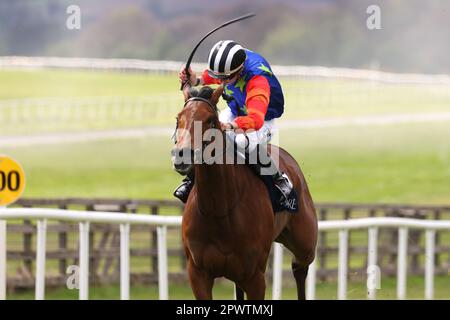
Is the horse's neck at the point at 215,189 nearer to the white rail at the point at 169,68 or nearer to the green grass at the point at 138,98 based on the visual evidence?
the green grass at the point at 138,98

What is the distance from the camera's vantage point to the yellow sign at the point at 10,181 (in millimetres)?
7387

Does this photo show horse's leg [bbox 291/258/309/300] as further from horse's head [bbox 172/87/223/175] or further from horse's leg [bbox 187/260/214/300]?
horse's head [bbox 172/87/223/175]

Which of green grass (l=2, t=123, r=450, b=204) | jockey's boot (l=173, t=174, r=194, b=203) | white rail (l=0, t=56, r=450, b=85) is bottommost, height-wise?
jockey's boot (l=173, t=174, r=194, b=203)

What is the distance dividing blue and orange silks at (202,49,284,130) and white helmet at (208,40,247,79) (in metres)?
0.16

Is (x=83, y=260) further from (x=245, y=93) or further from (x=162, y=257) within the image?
(x=245, y=93)

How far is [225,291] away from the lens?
12.9 metres

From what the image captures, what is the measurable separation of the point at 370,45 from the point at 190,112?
100 ft

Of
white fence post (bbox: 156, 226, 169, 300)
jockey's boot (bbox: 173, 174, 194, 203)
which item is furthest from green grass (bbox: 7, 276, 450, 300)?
jockey's boot (bbox: 173, 174, 194, 203)

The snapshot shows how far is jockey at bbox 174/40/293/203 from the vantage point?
5.59 meters

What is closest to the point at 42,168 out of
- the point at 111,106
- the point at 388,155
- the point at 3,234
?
the point at 111,106

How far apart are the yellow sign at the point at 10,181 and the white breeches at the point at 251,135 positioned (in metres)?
1.92

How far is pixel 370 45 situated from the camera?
35.0 m

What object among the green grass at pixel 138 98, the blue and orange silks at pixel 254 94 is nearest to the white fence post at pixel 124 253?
the blue and orange silks at pixel 254 94

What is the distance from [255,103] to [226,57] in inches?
11.7
